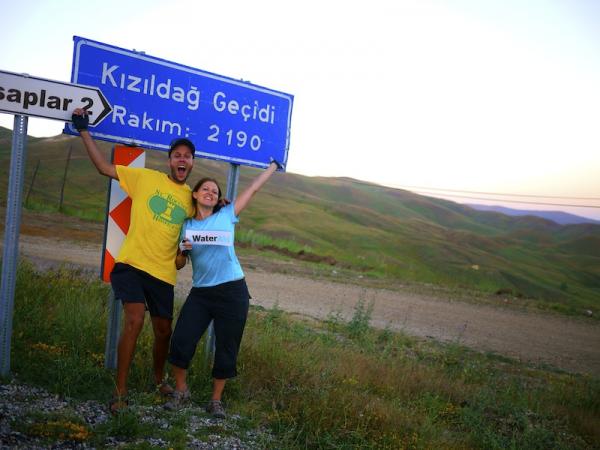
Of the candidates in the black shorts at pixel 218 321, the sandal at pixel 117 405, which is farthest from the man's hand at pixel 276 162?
the sandal at pixel 117 405

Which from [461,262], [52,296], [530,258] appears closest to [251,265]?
[52,296]

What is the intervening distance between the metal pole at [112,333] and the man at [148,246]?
0.48 metres

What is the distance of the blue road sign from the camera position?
4.33m

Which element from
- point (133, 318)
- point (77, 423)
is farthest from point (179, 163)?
point (77, 423)

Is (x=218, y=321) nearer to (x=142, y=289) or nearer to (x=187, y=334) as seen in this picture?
(x=187, y=334)

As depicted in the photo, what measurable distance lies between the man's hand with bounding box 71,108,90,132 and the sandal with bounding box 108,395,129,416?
2.06 metres

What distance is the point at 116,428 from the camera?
3242 mm

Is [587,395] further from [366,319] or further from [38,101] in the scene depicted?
[38,101]

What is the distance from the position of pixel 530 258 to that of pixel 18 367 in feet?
327

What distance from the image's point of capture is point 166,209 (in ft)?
12.9

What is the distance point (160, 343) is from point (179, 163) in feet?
4.78

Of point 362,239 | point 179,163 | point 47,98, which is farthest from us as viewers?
point 362,239

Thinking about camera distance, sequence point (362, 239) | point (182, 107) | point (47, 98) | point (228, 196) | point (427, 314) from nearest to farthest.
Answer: point (47, 98)
point (182, 107)
point (228, 196)
point (427, 314)
point (362, 239)

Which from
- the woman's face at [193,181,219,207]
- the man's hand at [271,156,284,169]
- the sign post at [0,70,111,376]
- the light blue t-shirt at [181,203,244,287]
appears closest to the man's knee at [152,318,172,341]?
the light blue t-shirt at [181,203,244,287]
